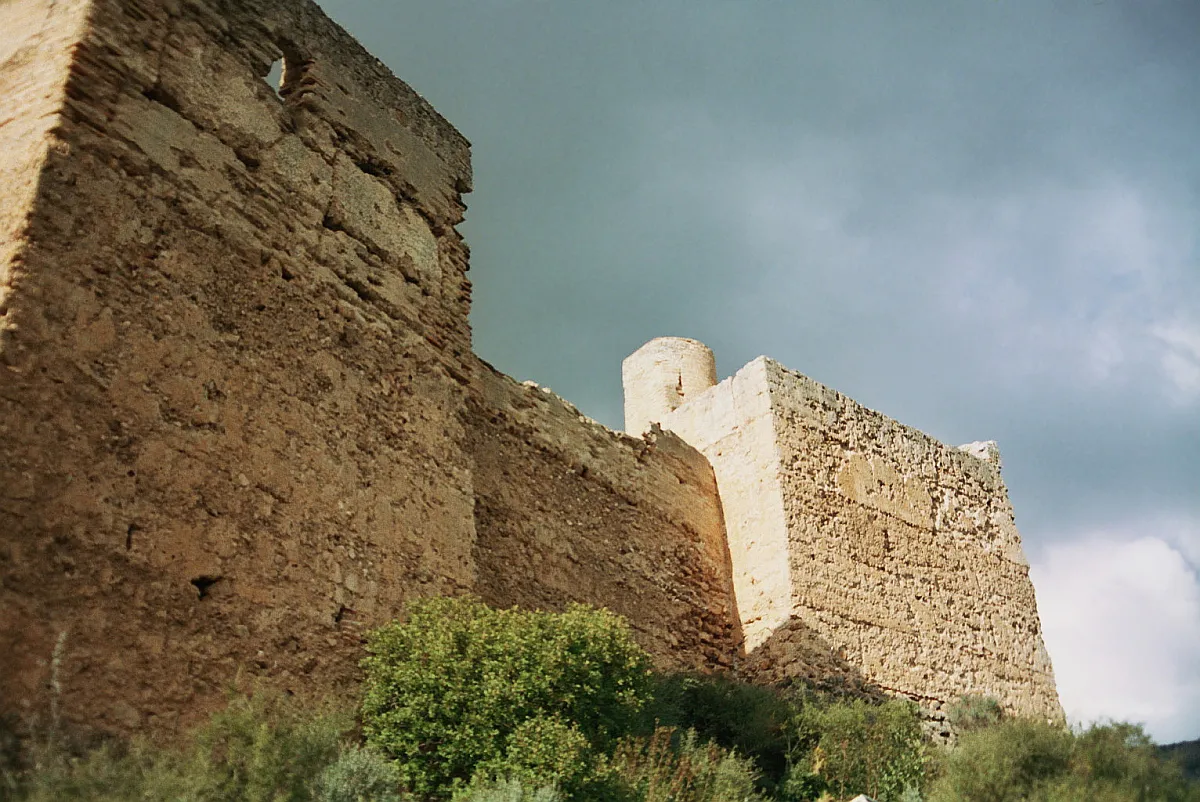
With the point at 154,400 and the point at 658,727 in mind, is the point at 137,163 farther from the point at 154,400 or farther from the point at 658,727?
the point at 658,727

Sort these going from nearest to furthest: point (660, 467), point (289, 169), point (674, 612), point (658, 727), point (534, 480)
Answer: point (289, 169) → point (658, 727) → point (534, 480) → point (674, 612) → point (660, 467)

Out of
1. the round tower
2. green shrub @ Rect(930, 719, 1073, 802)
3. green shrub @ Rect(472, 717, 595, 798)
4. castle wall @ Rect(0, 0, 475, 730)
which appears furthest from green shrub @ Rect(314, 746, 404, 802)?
the round tower

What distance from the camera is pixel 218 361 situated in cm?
614

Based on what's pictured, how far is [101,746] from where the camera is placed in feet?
15.9

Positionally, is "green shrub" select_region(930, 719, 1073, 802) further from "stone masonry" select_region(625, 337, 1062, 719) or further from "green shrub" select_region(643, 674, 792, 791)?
"stone masonry" select_region(625, 337, 1062, 719)

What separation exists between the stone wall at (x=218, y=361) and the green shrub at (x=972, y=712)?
5512mm

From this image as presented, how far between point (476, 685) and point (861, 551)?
6951mm

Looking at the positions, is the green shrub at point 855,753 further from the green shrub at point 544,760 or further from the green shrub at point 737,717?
the green shrub at point 544,760

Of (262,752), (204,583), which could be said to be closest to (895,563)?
(204,583)

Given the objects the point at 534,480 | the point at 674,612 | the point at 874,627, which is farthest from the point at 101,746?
the point at 874,627

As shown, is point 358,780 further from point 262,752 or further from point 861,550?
point 861,550

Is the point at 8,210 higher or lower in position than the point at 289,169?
lower

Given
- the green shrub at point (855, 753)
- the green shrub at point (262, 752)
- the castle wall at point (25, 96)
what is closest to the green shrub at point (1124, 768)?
the green shrub at point (855, 753)

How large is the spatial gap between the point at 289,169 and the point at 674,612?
5.85 m
